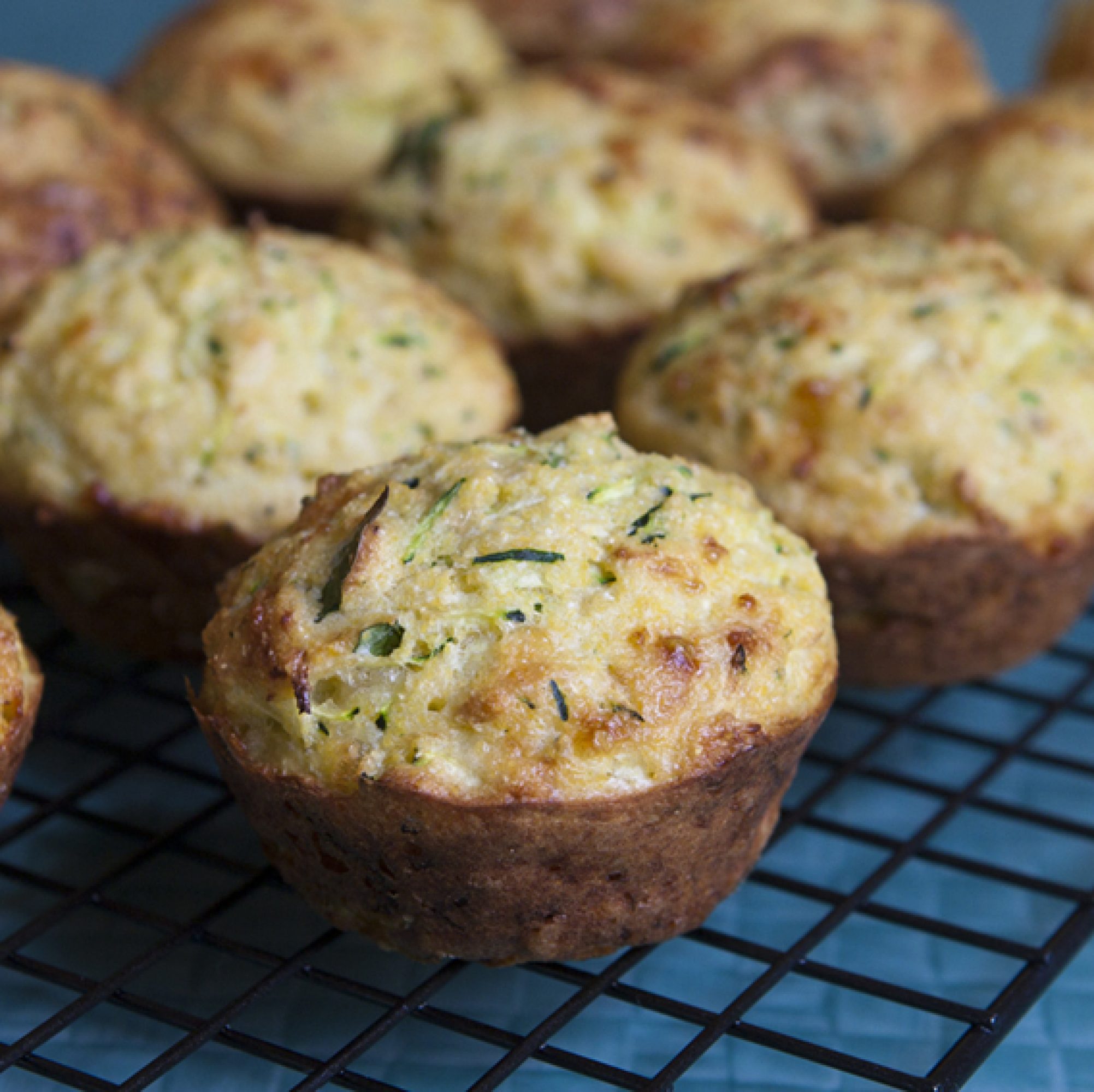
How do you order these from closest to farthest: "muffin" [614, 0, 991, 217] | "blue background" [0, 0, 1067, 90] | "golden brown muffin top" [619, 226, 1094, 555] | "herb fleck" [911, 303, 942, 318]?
"golden brown muffin top" [619, 226, 1094, 555]
"herb fleck" [911, 303, 942, 318]
"muffin" [614, 0, 991, 217]
"blue background" [0, 0, 1067, 90]

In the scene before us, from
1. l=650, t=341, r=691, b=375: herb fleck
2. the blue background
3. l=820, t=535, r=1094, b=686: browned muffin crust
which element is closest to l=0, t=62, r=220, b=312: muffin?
l=650, t=341, r=691, b=375: herb fleck

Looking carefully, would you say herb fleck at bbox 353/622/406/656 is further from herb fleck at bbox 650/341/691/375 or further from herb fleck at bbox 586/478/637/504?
herb fleck at bbox 650/341/691/375

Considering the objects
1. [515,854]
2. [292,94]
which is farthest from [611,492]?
[292,94]

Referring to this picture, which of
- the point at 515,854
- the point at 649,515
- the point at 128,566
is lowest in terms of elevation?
the point at 515,854

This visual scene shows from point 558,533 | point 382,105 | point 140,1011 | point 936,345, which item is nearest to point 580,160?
point 382,105

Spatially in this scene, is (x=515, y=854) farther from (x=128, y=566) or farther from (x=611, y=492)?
(x=128, y=566)

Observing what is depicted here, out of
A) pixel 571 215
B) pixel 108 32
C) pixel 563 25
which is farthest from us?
pixel 108 32
